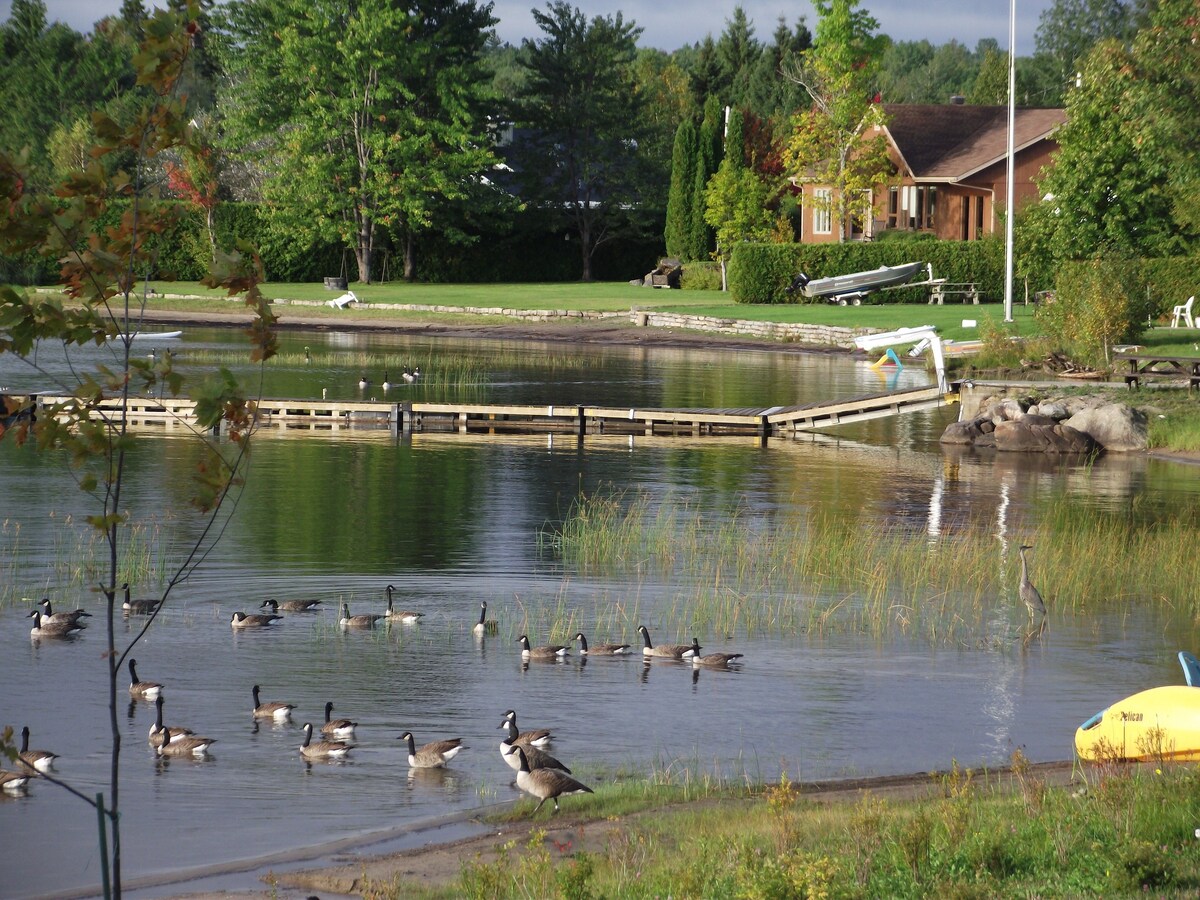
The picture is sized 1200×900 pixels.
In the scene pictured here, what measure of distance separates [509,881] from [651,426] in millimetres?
27382

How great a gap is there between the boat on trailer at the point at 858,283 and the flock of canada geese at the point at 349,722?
48573mm

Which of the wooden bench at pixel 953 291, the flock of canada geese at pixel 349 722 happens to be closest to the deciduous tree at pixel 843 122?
the wooden bench at pixel 953 291

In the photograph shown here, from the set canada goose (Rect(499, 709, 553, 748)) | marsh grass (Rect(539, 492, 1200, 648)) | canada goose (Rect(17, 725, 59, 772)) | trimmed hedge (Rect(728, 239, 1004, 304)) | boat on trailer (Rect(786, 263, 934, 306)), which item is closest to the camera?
canada goose (Rect(17, 725, 59, 772))

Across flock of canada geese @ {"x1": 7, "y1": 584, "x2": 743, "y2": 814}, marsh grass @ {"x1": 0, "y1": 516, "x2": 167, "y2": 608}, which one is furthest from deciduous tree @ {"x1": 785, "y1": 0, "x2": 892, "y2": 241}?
flock of canada geese @ {"x1": 7, "y1": 584, "x2": 743, "y2": 814}

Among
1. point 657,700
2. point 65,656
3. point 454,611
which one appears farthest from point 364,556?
point 657,700

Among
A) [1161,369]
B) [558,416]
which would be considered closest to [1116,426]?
[1161,369]

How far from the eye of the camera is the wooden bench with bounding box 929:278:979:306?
209ft

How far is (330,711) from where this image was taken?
14328 millimetres

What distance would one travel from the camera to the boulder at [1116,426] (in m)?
34.2

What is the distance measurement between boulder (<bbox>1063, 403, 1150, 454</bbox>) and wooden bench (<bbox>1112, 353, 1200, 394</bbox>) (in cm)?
236

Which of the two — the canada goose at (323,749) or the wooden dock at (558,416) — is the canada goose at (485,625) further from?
the wooden dock at (558,416)

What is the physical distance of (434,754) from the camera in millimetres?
13219

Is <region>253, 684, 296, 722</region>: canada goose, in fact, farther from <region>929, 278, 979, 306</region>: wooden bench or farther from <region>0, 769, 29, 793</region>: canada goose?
<region>929, 278, 979, 306</region>: wooden bench

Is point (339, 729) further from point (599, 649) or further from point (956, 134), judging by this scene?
point (956, 134)
